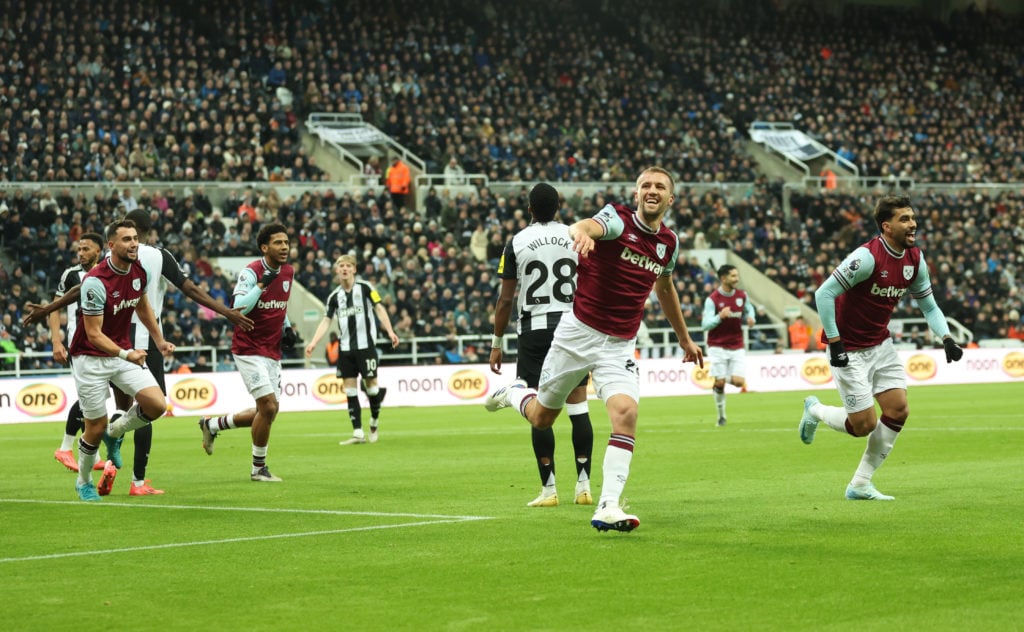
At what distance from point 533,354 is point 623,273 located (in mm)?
1871

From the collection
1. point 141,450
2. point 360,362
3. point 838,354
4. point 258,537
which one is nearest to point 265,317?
point 141,450

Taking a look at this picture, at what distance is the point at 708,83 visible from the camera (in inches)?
2003

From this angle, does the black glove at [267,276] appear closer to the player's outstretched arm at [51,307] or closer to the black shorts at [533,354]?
the player's outstretched arm at [51,307]

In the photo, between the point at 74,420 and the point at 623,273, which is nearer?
the point at 623,273

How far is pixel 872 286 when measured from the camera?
1111 cm

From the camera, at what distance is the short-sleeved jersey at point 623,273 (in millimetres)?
9367

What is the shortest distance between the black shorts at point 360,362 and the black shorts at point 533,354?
9952 mm

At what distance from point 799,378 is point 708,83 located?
62.6ft

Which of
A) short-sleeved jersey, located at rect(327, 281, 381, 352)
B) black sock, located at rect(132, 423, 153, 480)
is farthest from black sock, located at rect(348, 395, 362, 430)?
black sock, located at rect(132, 423, 153, 480)

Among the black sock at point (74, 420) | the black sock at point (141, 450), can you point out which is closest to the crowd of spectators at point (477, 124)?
the black sock at point (74, 420)

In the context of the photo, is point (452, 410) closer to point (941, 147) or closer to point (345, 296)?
point (345, 296)

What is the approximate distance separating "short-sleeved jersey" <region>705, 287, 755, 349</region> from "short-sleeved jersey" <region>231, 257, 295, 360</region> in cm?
1029

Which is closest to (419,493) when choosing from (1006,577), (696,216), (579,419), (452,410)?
(579,419)

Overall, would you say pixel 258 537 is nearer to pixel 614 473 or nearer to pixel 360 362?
pixel 614 473
